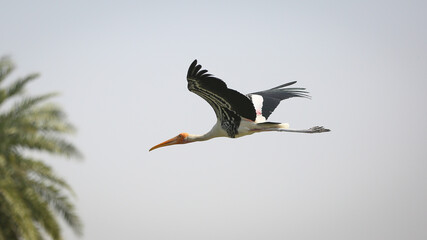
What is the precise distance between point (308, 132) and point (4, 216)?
24.9 ft

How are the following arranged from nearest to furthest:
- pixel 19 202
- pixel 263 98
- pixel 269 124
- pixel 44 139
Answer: pixel 19 202 → pixel 44 139 → pixel 269 124 → pixel 263 98

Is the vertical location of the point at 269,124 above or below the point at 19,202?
above

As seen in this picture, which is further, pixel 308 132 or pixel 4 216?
pixel 308 132

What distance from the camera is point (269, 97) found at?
748 inches

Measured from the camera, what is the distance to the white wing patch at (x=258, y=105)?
1695 centimetres

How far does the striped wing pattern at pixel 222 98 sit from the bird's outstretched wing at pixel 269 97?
1.31 meters

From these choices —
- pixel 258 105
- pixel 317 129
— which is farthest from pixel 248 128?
pixel 258 105

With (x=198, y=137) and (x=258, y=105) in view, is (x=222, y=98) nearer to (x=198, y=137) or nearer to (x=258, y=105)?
(x=198, y=137)

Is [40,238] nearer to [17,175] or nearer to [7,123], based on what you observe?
[17,175]

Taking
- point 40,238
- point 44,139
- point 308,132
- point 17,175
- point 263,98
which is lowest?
point 40,238

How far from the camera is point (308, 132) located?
1574 centimetres

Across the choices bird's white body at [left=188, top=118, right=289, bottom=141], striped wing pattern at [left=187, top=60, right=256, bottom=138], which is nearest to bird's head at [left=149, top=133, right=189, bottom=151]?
bird's white body at [left=188, top=118, right=289, bottom=141]

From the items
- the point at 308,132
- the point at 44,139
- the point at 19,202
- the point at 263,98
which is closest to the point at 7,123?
the point at 44,139

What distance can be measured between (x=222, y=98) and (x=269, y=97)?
4369 millimetres
